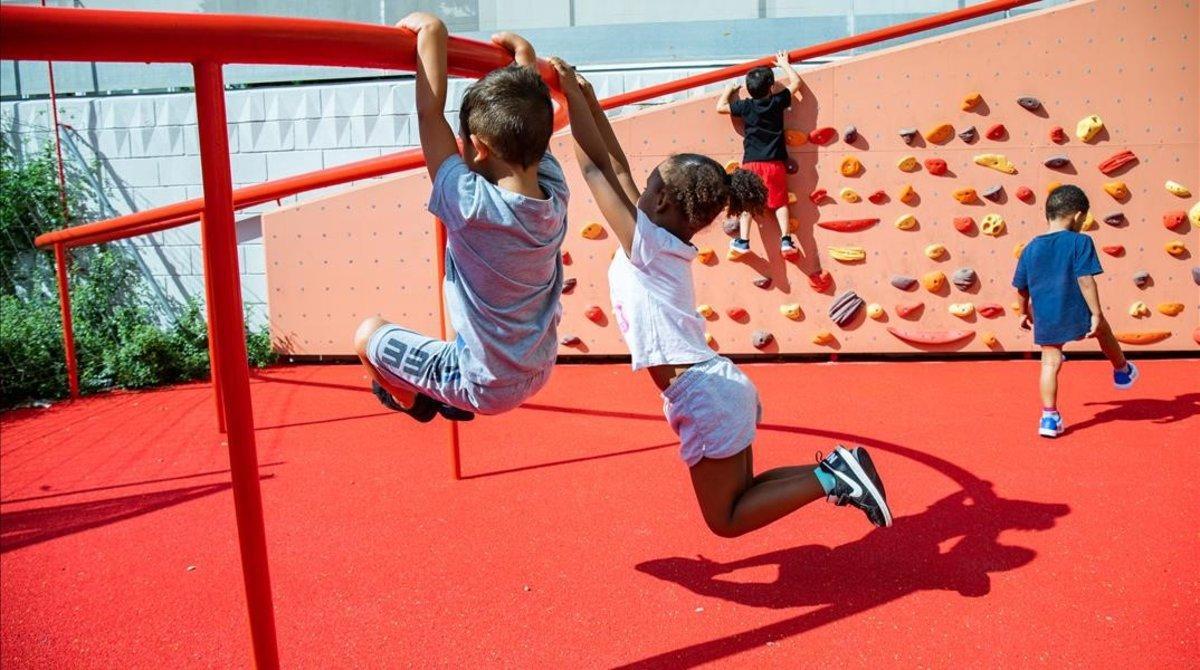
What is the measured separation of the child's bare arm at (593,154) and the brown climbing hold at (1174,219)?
526 cm

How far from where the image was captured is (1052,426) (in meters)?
4.25

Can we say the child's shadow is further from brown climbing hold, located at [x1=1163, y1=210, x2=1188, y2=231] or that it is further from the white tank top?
the white tank top

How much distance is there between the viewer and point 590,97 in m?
2.36

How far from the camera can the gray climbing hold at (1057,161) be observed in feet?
19.7

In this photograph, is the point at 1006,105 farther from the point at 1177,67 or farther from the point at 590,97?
the point at 590,97

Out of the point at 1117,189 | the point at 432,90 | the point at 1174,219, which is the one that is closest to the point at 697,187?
the point at 432,90

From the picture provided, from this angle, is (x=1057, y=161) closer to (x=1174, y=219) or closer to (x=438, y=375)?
(x=1174, y=219)

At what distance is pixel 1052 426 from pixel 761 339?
237cm

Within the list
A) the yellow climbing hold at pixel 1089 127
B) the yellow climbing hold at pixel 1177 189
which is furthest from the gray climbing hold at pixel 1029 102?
the yellow climbing hold at pixel 1177 189

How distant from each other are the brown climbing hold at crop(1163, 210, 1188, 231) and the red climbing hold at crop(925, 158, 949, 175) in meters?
1.50

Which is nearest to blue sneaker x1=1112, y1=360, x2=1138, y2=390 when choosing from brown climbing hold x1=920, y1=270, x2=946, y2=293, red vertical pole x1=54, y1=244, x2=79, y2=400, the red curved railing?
brown climbing hold x1=920, y1=270, x2=946, y2=293

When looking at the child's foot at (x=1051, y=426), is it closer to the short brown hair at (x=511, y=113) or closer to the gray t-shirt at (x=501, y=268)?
the gray t-shirt at (x=501, y=268)

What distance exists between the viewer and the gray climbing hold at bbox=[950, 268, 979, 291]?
6125 mm

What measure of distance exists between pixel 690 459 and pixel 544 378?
0.56 metres
